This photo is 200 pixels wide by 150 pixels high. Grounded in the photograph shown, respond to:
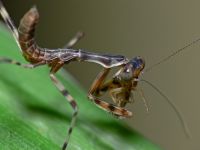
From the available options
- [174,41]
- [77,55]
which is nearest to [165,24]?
[174,41]

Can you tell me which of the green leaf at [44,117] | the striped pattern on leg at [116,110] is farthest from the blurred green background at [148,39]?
the striped pattern on leg at [116,110]

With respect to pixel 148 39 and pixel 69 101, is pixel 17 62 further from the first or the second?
pixel 148 39

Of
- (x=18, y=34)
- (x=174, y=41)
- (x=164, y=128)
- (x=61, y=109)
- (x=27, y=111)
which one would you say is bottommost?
(x=27, y=111)

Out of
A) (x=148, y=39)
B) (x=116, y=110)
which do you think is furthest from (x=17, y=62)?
(x=148, y=39)

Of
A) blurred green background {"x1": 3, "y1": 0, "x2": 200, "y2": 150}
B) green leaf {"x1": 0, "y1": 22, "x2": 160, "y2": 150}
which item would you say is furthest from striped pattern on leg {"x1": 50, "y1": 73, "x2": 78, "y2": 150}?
blurred green background {"x1": 3, "y1": 0, "x2": 200, "y2": 150}

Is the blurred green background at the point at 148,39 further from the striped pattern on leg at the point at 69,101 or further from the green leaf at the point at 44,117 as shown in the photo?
the striped pattern on leg at the point at 69,101

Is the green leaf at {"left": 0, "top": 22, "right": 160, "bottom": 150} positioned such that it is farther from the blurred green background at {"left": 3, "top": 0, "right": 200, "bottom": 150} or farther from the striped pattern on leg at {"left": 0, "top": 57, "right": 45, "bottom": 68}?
the blurred green background at {"left": 3, "top": 0, "right": 200, "bottom": 150}

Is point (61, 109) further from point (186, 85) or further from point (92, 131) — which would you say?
point (186, 85)
